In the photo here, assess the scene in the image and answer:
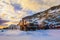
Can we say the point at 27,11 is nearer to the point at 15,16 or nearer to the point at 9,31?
the point at 15,16

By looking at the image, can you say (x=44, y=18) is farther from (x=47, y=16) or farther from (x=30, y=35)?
(x=30, y=35)

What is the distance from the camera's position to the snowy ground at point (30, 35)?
174 centimetres

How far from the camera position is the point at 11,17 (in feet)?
6.00

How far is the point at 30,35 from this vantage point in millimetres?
1766

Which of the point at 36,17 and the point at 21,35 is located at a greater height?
the point at 36,17

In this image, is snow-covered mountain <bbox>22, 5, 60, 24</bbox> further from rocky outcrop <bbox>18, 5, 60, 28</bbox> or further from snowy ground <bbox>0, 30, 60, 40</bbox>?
snowy ground <bbox>0, 30, 60, 40</bbox>

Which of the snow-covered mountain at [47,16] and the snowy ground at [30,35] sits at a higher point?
the snow-covered mountain at [47,16]

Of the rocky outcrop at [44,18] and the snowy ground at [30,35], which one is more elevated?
the rocky outcrop at [44,18]

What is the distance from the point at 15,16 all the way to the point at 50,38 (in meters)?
0.51

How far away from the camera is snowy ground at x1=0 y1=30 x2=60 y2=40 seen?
174 cm

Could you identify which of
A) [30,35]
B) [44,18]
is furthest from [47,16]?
[30,35]

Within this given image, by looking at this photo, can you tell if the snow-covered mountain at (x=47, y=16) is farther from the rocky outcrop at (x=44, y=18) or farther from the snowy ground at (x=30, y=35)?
the snowy ground at (x=30, y=35)

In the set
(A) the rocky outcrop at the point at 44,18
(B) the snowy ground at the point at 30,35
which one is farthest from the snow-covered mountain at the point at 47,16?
(B) the snowy ground at the point at 30,35

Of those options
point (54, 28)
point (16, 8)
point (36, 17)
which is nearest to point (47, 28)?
point (54, 28)
